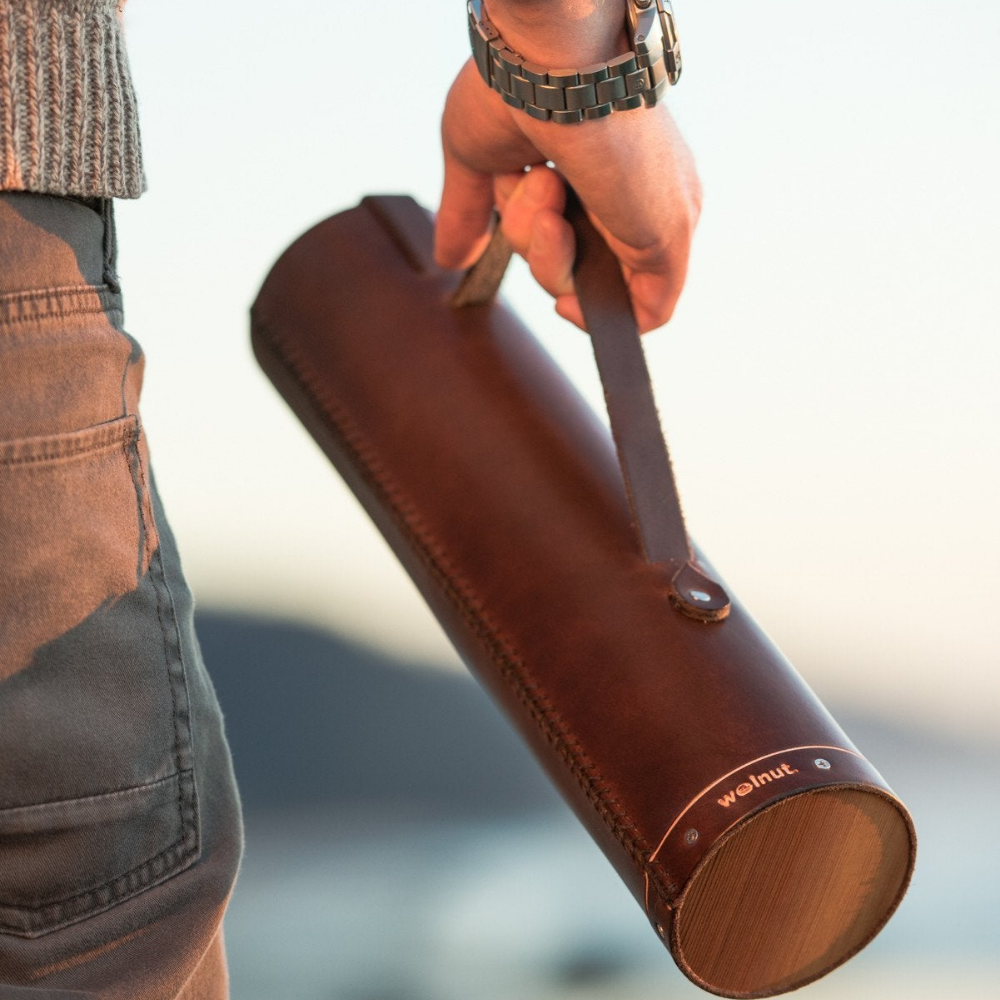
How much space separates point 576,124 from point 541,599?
338mm

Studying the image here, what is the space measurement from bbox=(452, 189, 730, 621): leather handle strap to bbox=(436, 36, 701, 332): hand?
15 millimetres

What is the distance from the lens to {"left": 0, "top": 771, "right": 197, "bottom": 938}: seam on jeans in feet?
2.14

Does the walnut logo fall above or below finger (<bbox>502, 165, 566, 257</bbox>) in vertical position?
below

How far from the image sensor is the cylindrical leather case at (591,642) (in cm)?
83

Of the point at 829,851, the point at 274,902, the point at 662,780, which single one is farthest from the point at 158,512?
the point at 274,902

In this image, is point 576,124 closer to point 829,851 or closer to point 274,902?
point 829,851

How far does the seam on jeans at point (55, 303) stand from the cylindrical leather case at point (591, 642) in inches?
15.8

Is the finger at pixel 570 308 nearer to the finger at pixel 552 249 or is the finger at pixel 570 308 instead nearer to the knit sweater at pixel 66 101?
the finger at pixel 552 249

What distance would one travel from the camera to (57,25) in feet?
2.09

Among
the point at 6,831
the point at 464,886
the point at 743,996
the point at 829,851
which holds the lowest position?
the point at 464,886

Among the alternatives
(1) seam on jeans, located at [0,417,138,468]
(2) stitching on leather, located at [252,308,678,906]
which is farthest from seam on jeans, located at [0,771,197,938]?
(2) stitching on leather, located at [252,308,678,906]

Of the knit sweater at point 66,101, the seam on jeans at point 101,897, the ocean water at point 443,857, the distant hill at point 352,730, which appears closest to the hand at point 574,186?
the knit sweater at point 66,101

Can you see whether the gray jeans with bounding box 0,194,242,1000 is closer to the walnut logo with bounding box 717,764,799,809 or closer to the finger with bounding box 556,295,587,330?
the walnut logo with bounding box 717,764,799,809

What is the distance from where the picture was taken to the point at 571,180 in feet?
2.83
